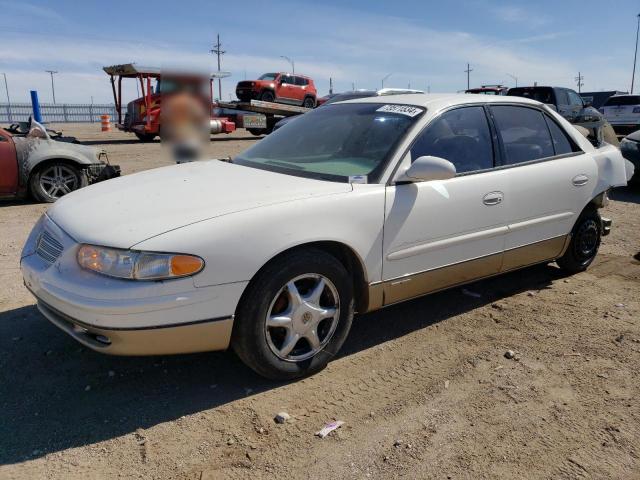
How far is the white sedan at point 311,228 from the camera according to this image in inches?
101

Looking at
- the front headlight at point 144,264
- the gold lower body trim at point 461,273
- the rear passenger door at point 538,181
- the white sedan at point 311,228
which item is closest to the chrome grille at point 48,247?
the white sedan at point 311,228

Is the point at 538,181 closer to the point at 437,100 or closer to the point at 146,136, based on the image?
the point at 437,100

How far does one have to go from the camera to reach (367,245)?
3117 mm

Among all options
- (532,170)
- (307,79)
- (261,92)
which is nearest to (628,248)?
(532,170)

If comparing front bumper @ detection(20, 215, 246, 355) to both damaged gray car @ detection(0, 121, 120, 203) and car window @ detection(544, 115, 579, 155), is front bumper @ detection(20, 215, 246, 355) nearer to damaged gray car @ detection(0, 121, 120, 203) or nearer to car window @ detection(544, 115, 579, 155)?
car window @ detection(544, 115, 579, 155)

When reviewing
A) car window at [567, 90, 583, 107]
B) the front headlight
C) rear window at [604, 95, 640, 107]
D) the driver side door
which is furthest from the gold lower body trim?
rear window at [604, 95, 640, 107]

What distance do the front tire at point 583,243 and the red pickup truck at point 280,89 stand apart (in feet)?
67.6

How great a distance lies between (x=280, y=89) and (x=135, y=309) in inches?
921

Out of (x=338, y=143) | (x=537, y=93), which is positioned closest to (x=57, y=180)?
(x=338, y=143)

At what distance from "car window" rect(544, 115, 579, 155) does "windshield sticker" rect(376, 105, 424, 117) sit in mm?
1457

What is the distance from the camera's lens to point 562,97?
15500mm

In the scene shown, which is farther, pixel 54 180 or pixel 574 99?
pixel 574 99

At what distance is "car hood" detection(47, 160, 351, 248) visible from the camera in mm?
2651

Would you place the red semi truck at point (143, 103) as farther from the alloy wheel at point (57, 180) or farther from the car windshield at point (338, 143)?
the car windshield at point (338, 143)
